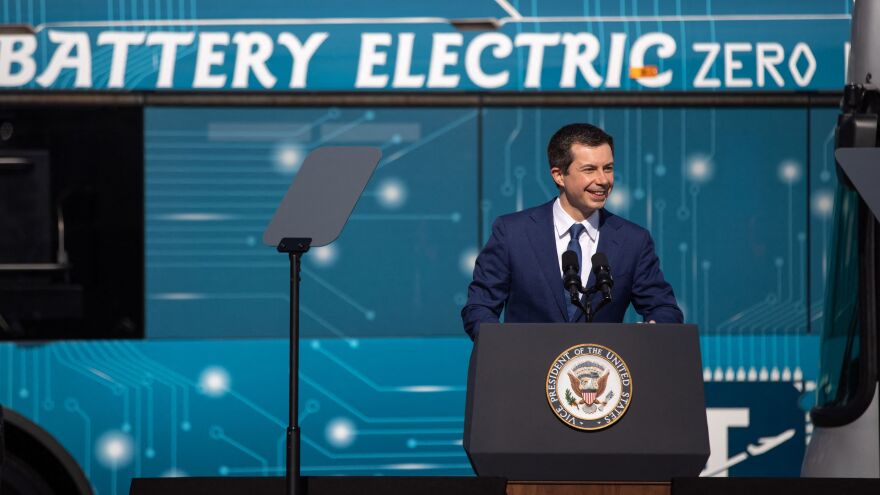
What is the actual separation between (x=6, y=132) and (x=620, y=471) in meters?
4.06

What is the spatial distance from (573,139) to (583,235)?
39cm

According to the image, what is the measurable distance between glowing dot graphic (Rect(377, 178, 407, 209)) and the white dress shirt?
1963 mm

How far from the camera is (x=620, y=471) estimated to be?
10.4 ft

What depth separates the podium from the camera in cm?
318

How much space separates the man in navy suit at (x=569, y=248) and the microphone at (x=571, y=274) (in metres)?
0.52

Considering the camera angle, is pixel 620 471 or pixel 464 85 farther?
pixel 464 85

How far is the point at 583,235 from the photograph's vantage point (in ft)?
13.6

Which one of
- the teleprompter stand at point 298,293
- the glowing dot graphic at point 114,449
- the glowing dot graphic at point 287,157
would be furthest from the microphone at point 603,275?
the glowing dot graphic at point 114,449

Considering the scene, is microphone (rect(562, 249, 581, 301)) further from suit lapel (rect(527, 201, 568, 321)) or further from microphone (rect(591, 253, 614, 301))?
suit lapel (rect(527, 201, 568, 321))

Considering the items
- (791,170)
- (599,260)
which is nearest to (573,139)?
(599,260)

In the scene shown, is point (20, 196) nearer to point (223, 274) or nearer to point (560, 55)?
point (223, 274)

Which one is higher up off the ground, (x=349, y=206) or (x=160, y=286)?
(x=160, y=286)

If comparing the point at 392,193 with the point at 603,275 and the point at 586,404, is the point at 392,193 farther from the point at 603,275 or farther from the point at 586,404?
the point at 586,404

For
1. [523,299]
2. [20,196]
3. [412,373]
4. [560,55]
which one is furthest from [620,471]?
[20,196]
